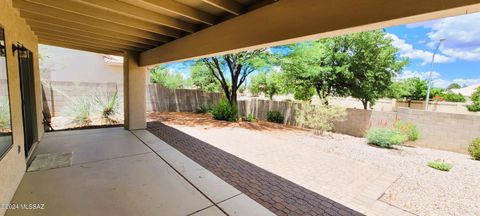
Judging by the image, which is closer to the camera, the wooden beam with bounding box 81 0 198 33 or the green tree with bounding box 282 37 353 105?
the wooden beam with bounding box 81 0 198 33

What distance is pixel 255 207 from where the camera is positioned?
239 cm

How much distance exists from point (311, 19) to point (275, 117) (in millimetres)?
7979

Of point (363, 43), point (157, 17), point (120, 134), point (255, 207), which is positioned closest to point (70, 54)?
point (120, 134)

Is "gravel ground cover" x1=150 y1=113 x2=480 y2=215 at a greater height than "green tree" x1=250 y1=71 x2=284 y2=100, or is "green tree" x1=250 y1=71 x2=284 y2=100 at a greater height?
"green tree" x1=250 y1=71 x2=284 y2=100

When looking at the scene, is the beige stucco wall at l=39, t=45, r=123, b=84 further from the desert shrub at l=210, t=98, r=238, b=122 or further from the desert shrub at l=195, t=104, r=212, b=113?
the desert shrub at l=210, t=98, r=238, b=122

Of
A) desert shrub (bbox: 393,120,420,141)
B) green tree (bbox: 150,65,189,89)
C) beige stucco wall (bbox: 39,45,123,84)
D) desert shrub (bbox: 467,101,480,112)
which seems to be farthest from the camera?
green tree (bbox: 150,65,189,89)

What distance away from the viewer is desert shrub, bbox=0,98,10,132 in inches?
82.1

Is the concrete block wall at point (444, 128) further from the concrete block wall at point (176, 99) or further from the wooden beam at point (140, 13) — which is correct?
the concrete block wall at point (176, 99)

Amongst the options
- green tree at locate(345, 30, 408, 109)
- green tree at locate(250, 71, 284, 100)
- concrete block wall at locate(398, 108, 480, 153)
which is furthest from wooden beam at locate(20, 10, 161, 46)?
green tree at locate(250, 71, 284, 100)

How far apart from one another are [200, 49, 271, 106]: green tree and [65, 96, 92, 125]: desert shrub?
4.57 meters

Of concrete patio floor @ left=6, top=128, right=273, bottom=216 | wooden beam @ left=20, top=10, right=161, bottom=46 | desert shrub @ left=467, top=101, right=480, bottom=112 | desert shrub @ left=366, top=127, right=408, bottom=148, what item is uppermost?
wooden beam @ left=20, top=10, right=161, bottom=46

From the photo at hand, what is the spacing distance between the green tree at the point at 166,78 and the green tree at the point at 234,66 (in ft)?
22.1

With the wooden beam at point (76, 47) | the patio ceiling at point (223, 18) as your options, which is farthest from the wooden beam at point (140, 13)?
the wooden beam at point (76, 47)

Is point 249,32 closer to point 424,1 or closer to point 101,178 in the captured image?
A: point 424,1
